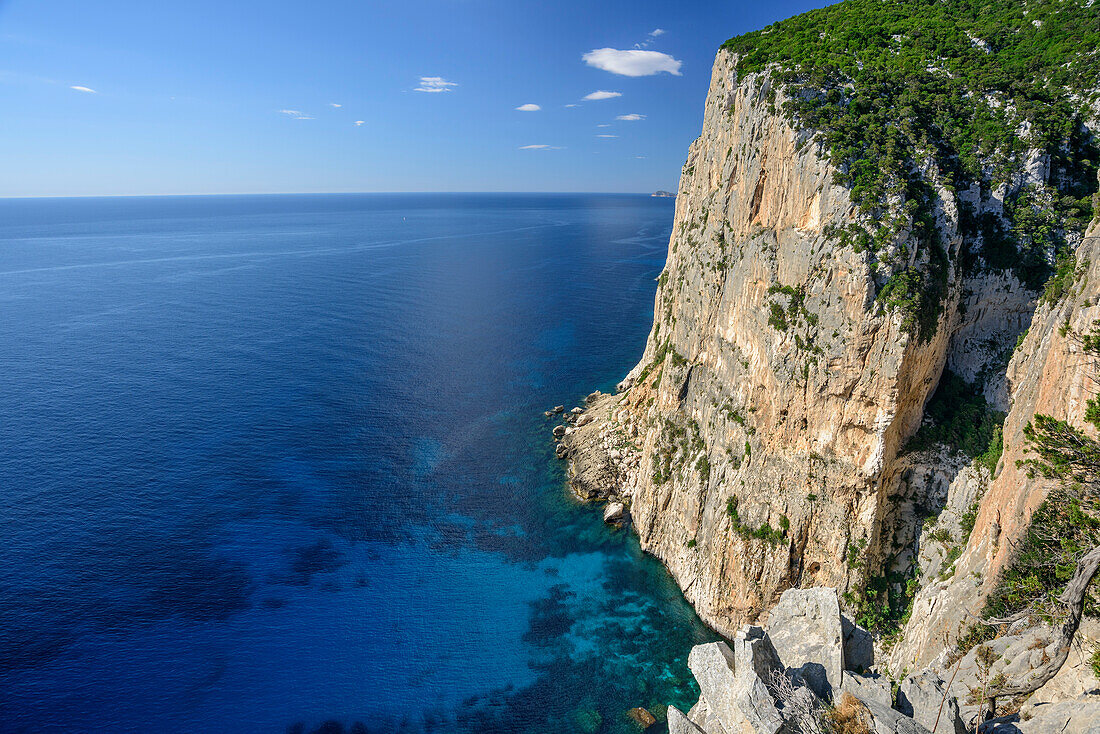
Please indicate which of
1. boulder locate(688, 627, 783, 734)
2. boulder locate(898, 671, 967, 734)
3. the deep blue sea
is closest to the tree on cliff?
boulder locate(898, 671, 967, 734)

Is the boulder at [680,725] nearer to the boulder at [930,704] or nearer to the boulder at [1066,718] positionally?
the boulder at [930,704]

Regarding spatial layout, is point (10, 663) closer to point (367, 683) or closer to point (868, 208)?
point (367, 683)

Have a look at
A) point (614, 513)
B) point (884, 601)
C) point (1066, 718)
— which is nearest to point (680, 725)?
point (1066, 718)

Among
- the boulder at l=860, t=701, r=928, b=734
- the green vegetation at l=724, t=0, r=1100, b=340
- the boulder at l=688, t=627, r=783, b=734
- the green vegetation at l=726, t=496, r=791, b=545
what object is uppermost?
the green vegetation at l=724, t=0, r=1100, b=340

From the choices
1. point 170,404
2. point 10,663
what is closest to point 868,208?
point 10,663

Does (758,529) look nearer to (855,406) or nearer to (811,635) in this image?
(855,406)

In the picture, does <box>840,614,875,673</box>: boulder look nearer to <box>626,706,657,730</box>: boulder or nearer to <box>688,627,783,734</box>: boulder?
<box>688,627,783,734</box>: boulder
